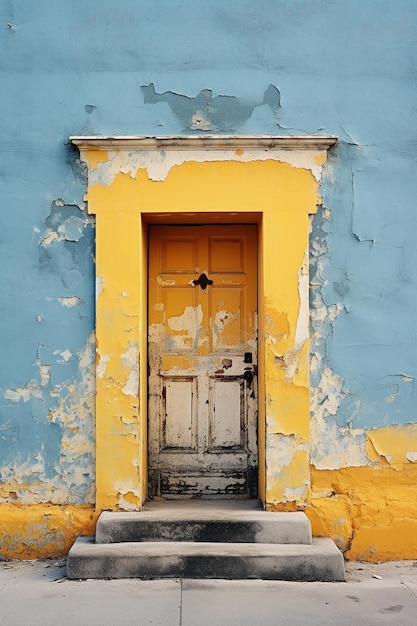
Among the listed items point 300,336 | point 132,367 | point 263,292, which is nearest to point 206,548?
point 132,367

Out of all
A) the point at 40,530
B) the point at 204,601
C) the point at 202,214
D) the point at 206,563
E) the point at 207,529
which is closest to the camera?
the point at 204,601

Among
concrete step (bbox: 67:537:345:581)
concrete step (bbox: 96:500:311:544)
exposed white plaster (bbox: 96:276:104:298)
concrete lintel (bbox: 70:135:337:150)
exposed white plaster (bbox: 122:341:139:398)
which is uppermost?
concrete lintel (bbox: 70:135:337:150)

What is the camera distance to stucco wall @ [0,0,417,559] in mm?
5008

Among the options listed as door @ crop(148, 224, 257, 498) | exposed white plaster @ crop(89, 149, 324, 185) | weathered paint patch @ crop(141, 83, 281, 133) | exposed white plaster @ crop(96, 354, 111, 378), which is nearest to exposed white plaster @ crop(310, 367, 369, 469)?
door @ crop(148, 224, 257, 498)

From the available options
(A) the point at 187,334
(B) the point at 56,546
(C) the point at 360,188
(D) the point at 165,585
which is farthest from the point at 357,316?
(B) the point at 56,546

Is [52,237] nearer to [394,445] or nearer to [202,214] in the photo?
[202,214]

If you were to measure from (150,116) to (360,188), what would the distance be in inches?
60.5

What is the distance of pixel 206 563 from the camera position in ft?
14.7

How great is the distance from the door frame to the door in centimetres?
40

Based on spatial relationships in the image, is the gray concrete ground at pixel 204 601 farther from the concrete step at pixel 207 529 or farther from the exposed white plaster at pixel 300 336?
the exposed white plaster at pixel 300 336

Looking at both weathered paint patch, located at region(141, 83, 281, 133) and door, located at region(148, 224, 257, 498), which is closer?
weathered paint patch, located at region(141, 83, 281, 133)

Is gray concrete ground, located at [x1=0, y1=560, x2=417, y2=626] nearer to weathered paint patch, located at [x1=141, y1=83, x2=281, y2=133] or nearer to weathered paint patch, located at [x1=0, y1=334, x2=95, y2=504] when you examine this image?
weathered paint patch, located at [x1=0, y1=334, x2=95, y2=504]

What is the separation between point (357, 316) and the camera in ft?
16.6

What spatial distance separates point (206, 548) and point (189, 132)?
277 cm
